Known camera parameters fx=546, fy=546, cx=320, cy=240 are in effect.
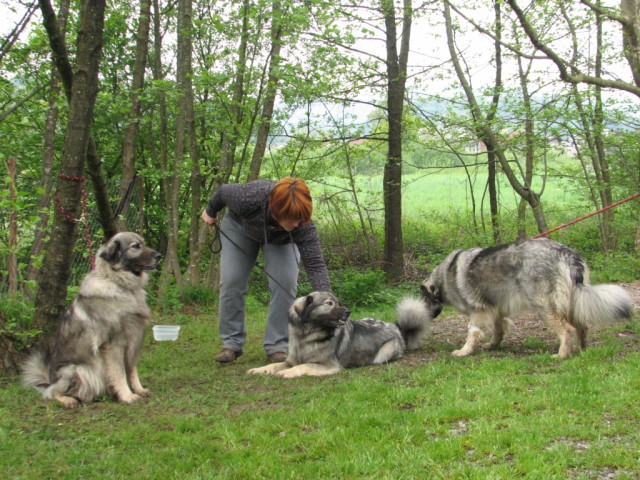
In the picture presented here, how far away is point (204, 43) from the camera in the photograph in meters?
11.3

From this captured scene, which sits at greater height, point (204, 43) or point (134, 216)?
point (204, 43)

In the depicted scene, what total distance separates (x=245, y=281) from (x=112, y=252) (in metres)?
1.53

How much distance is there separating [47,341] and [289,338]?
221 cm

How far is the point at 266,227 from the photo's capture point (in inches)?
201

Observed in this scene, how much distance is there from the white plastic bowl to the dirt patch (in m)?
2.86

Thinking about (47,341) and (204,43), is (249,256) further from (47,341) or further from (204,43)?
(204,43)

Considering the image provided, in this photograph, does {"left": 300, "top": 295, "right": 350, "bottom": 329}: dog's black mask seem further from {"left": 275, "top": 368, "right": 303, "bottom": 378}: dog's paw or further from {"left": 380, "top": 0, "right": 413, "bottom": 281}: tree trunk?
{"left": 380, "top": 0, "right": 413, "bottom": 281}: tree trunk

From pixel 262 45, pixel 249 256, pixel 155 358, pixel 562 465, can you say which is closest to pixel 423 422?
pixel 562 465

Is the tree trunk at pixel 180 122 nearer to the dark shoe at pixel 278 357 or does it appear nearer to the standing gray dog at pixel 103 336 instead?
the dark shoe at pixel 278 357

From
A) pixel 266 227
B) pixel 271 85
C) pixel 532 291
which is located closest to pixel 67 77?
pixel 266 227

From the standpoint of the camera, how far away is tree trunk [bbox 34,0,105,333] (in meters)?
4.78

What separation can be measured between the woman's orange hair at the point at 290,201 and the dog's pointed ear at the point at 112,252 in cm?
132

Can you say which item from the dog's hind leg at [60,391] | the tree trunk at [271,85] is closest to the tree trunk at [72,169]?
the dog's hind leg at [60,391]

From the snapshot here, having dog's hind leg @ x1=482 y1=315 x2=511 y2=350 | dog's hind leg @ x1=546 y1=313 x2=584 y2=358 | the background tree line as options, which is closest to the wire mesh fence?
the background tree line
